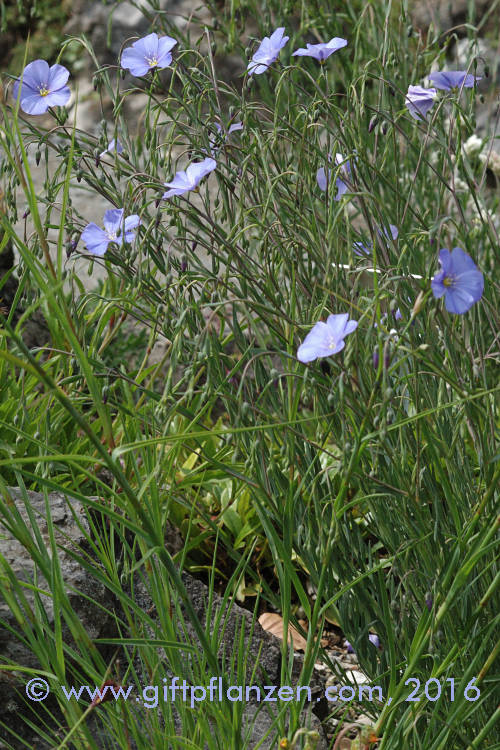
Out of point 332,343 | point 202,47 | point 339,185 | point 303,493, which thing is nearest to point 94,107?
point 202,47

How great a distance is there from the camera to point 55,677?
1.03 meters

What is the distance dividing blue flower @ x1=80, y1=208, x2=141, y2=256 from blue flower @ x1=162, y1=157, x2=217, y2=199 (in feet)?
0.26

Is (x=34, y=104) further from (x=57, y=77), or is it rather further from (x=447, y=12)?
(x=447, y=12)

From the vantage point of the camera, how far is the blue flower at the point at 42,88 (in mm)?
1341

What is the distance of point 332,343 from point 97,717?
2.81 ft

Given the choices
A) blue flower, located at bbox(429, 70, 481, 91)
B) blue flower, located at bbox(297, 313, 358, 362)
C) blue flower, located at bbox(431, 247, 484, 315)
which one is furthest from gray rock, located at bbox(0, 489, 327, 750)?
blue flower, located at bbox(429, 70, 481, 91)

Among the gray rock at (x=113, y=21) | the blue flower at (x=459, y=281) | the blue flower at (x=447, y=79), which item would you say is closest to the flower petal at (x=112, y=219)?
the blue flower at (x=459, y=281)

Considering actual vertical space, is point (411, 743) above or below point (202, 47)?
below

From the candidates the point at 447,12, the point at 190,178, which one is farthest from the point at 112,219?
the point at 447,12

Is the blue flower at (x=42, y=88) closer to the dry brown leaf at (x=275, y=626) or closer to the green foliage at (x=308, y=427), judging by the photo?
the green foliage at (x=308, y=427)

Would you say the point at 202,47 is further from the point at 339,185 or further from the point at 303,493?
the point at 303,493

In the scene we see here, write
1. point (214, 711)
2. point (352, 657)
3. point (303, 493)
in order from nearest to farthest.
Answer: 1. point (214, 711)
2. point (303, 493)
3. point (352, 657)

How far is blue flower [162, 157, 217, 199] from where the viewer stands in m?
1.14

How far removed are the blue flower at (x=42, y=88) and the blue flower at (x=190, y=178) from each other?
0.31 m
